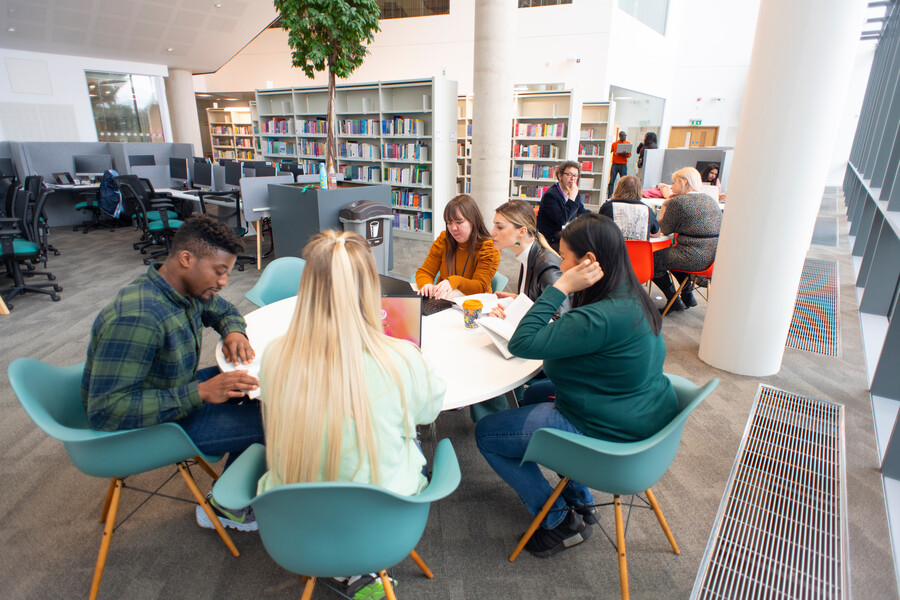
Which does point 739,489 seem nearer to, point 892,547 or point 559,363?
point 892,547

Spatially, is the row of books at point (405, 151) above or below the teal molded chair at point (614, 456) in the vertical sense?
above

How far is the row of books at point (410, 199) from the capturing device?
25.2ft

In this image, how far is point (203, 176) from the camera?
7.47 metres

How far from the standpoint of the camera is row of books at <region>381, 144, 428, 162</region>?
7.49 meters

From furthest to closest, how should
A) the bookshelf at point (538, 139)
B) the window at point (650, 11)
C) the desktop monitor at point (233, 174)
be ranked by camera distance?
the window at point (650, 11)
the bookshelf at point (538, 139)
the desktop monitor at point (233, 174)

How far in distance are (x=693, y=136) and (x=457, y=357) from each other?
15.4m

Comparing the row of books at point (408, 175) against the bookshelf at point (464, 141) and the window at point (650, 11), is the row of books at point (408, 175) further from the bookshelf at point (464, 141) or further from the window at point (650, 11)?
the window at point (650, 11)

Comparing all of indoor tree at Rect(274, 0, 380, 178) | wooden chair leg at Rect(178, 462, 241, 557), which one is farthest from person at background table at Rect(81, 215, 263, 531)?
indoor tree at Rect(274, 0, 380, 178)

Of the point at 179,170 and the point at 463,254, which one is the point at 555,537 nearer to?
the point at 463,254

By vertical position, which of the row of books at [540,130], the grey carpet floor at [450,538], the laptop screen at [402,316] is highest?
the row of books at [540,130]

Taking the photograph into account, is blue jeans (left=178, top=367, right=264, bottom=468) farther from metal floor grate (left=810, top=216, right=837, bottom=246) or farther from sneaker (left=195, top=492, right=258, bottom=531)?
metal floor grate (left=810, top=216, right=837, bottom=246)

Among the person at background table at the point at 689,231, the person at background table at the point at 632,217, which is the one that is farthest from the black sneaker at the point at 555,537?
the person at background table at the point at 689,231

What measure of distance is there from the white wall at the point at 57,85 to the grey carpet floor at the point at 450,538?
29.8 ft

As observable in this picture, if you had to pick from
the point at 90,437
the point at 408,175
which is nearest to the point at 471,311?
the point at 90,437
